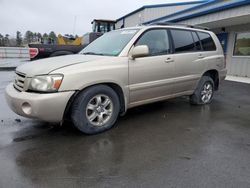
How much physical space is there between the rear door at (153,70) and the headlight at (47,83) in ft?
4.29

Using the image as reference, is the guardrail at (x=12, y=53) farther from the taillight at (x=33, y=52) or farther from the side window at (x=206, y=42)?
the side window at (x=206, y=42)

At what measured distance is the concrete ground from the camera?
237 centimetres

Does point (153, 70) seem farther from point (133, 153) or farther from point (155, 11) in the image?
point (155, 11)

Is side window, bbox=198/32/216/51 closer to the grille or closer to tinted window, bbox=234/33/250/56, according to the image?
the grille

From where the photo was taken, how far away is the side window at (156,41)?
4116 millimetres

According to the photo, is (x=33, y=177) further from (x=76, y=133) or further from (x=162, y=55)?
(x=162, y=55)

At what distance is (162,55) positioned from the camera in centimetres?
426

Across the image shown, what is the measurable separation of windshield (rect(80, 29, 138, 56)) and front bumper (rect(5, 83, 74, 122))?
4.16ft

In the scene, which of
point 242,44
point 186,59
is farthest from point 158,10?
point 186,59

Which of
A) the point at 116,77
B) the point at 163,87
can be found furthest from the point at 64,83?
the point at 163,87

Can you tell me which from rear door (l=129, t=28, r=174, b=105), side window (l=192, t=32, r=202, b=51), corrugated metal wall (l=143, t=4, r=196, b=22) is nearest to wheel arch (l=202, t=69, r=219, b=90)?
side window (l=192, t=32, r=202, b=51)

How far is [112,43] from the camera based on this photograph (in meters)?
4.25

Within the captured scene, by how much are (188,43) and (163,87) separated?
133 cm

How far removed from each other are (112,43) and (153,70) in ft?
3.23
